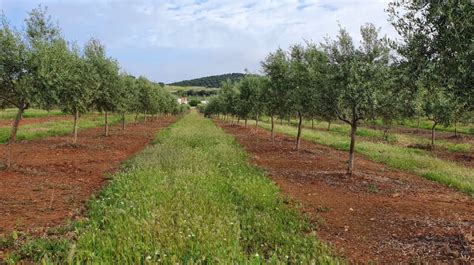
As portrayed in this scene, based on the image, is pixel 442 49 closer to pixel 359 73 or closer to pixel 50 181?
pixel 359 73

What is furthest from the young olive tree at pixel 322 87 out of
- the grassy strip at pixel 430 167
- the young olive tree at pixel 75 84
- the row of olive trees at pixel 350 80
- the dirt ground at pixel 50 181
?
the young olive tree at pixel 75 84

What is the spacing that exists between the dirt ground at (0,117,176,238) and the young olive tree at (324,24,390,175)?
10910mm

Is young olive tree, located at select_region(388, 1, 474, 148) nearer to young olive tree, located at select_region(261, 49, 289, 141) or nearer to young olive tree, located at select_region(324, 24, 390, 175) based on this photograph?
young olive tree, located at select_region(324, 24, 390, 175)

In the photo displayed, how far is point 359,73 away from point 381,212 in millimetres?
6941

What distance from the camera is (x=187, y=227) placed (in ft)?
25.6

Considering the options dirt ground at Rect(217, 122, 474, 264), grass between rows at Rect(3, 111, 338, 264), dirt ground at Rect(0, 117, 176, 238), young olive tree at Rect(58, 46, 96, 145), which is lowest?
dirt ground at Rect(0, 117, 176, 238)

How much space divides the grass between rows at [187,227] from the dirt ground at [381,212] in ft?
3.11

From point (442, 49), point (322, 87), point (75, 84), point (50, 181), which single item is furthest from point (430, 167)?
point (75, 84)

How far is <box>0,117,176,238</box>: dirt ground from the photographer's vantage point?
989cm

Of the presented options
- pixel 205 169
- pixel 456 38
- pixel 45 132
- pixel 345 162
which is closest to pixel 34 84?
pixel 205 169

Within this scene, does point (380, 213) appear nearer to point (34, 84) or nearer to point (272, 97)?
point (34, 84)

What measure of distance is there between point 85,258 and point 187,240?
71.3 inches

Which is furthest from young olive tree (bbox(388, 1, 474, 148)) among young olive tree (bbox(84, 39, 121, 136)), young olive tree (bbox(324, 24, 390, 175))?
young olive tree (bbox(84, 39, 121, 136))

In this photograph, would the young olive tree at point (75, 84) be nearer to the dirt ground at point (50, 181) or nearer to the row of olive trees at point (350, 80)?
the dirt ground at point (50, 181)
